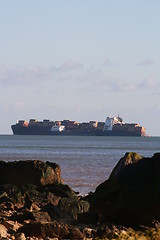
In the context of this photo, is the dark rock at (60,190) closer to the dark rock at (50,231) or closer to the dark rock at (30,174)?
the dark rock at (30,174)

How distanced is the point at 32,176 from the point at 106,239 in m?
14.0

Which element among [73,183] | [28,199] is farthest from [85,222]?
[73,183]

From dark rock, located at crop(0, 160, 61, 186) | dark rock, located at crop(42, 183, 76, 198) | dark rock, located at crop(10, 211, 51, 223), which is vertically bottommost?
dark rock, located at crop(10, 211, 51, 223)

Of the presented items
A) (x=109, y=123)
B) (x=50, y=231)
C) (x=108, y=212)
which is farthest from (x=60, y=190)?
(x=109, y=123)

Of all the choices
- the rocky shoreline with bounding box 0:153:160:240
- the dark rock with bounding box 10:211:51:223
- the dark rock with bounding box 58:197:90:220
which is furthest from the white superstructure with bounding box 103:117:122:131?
the dark rock with bounding box 10:211:51:223

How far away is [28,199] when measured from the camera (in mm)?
18094

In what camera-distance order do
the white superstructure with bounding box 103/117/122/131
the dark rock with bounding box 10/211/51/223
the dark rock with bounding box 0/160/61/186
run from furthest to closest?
1. the white superstructure with bounding box 103/117/122/131
2. the dark rock with bounding box 0/160/61/186
3. the dark rock with bounding box 10/211/51/223

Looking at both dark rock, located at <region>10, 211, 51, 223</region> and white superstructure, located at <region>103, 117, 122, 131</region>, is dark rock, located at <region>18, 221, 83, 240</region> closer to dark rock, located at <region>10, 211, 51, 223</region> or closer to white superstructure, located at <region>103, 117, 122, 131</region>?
dark rock, located at <region>10, 211, 51, 223</region>

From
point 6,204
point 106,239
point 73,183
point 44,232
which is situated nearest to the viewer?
point 106,239

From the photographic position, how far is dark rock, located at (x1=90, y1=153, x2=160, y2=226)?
509 inches

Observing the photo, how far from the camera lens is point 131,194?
1302cm

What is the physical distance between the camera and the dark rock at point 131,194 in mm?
12938

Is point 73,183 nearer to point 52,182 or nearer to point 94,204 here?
point 52,182

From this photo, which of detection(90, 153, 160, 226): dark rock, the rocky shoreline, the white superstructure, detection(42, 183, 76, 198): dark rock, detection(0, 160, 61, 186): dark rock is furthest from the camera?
the white superstructure
